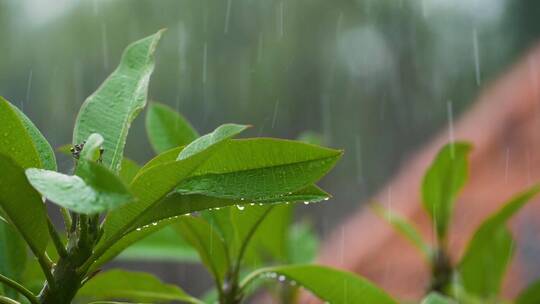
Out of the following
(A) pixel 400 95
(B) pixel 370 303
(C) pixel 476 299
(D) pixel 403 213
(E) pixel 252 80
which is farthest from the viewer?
(A) pixel 400 95

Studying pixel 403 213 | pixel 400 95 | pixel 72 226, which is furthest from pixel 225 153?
pixel 400 95

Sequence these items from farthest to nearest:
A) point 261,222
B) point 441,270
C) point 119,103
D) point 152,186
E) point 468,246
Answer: point 441,270 < point 468,246 < point 261,222 < point 119,103 < point 152,186

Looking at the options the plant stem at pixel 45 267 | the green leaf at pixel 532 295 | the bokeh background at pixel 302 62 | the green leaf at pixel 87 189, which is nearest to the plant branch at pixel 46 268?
the plant stem at pixel 45 267

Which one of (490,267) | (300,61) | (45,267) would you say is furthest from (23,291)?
(300,61)

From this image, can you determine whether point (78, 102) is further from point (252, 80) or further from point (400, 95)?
point (400, 95)

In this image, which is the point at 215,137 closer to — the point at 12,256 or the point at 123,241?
the point at 123,241

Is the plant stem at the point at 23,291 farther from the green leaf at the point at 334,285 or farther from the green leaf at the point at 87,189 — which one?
the green leaf at the point at 334,285

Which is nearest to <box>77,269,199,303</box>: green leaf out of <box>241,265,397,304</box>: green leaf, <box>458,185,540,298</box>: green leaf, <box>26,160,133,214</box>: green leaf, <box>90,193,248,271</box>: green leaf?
<box>241,265,397,304</box>: green leaf
